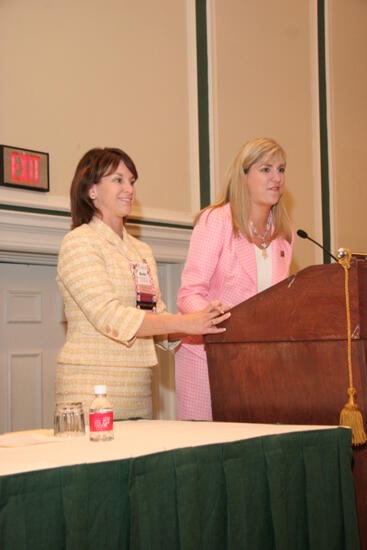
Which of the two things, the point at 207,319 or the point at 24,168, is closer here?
the point at 207,319

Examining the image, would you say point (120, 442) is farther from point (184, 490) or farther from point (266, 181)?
point (266, 181)

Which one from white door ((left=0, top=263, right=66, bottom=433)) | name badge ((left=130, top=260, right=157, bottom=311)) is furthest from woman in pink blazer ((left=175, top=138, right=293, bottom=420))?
white door ((left=0, top=263, right=66, bottom=433))

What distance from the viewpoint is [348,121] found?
6152 millimetres

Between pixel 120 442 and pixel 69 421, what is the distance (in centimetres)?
20

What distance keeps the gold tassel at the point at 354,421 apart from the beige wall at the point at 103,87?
226cm

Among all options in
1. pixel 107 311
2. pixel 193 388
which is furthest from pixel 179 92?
pixel 107 311

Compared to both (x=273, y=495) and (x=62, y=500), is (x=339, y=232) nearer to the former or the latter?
(x=273, y=495)

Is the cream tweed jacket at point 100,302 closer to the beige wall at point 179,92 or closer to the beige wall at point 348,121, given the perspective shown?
the beige wall at point 179,92

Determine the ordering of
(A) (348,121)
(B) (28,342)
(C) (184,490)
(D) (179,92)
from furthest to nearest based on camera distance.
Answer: (A) (348,121)
(D) (179,92)
(B) (28,342)
(C) (184,490)

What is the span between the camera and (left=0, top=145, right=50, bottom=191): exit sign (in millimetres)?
3698

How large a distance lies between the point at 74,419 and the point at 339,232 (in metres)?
4.27

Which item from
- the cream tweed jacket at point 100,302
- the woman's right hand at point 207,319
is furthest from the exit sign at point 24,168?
the woman's right hand at point 207,319

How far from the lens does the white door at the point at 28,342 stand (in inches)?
160

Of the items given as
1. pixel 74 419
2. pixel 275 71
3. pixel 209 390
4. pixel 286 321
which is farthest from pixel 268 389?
pixel 275 71
